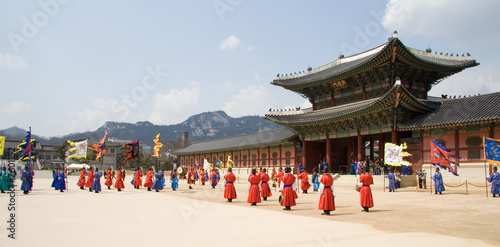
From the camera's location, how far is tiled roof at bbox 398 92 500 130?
20.8m

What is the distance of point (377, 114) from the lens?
27.0 meters

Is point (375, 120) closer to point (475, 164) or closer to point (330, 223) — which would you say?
point (475, 164)

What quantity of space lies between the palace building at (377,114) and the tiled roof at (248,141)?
25 centimetres

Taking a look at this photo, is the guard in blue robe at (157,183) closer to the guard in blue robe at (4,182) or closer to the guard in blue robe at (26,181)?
the guard in blue robe at (26,181)

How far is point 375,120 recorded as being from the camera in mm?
27469

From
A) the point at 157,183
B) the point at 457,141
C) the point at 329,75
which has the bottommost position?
the point at 157,183

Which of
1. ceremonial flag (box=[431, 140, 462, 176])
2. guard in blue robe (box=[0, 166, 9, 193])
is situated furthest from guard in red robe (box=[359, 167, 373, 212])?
guard in blue robe (box=[0, 166, 9, 193])

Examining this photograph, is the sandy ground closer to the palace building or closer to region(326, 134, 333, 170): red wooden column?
the palace building

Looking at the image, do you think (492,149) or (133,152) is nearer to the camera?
(492,149)

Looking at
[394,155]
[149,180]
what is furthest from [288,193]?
[149,180]

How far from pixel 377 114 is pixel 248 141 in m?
18.7

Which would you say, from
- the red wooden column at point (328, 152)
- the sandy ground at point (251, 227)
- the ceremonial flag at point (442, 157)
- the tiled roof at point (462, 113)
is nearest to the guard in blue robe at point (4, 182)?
the sandy ground at point (251, 227)

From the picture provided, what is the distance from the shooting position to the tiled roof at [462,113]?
820 inches

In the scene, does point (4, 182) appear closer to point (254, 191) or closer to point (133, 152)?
point (133, 152)
